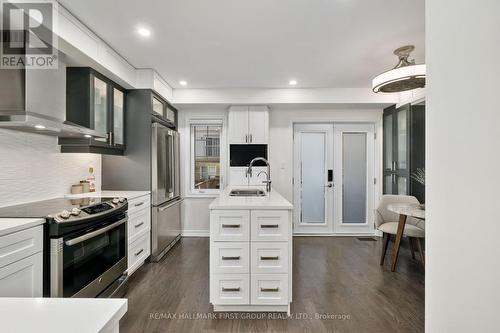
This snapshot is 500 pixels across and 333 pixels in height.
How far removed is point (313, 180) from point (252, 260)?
2750mm

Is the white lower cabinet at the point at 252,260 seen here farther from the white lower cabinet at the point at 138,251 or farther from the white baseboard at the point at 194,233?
the white baseboard at the point at 194,233

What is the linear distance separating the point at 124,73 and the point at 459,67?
3185mm

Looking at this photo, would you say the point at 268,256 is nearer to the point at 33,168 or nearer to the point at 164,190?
the point at 164,190

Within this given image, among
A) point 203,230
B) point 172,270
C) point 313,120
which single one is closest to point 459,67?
point 172,270

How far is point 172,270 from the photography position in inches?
117

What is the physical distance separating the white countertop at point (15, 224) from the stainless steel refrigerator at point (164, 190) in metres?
1.66

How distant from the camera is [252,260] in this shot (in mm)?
2053

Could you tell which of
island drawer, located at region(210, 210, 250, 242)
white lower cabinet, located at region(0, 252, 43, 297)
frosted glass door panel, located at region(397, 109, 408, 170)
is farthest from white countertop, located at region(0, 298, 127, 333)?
frosted glass door panel, located at region(397, 109, 408, 170)

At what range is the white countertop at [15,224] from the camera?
4.50 ft

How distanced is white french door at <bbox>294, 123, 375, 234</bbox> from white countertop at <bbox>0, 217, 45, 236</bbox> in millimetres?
3669

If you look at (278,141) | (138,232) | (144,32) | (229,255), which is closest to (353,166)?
(278,141)

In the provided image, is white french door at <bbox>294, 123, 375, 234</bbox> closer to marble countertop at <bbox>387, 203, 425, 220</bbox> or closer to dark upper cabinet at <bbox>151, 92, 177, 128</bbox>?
marble countertop at <bbox>387, 203, 425, 220</bbox>

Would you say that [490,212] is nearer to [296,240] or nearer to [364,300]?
[364,300]

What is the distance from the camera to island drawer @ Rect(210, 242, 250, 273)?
2057mm
